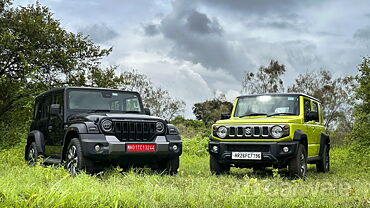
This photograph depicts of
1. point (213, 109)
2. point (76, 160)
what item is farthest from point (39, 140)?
point (213, 109)

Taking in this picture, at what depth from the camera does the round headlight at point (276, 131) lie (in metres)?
8.80

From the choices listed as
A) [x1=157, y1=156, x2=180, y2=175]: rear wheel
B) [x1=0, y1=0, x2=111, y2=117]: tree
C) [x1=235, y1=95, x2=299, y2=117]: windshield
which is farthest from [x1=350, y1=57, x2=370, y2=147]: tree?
[x1=0, y1=0, x2=111, y2=117]: tree

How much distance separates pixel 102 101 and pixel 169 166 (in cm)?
210

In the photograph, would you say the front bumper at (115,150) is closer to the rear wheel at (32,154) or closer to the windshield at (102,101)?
the windshield at (102,101)

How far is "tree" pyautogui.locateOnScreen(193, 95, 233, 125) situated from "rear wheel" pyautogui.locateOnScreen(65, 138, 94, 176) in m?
28.5

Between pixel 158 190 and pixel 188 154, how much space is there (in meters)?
11.8

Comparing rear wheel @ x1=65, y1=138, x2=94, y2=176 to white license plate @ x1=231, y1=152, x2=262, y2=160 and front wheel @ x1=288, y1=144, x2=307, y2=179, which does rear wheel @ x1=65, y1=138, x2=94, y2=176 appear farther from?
front wheel @ x1=288, y1=144, x2=307, y2=179

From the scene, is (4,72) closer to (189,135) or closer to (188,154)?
(188,154)

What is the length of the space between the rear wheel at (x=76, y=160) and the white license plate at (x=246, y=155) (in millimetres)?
2895


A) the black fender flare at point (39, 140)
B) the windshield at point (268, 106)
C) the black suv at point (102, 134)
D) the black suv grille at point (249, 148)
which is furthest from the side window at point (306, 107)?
the black fender flare at point (39, 140)

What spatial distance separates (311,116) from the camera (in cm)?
956

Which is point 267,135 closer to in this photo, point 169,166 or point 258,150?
point 258,150

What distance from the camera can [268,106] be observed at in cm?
986

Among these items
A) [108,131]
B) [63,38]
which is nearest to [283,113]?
[108,131]
